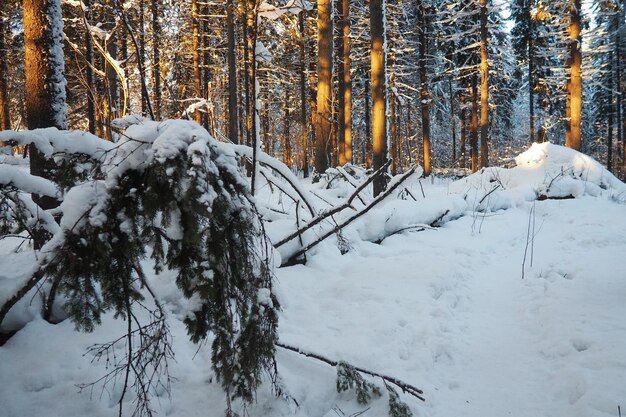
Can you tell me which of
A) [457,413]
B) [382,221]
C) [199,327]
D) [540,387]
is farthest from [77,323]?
[382,221]

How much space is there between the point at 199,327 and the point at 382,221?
4.20 meters

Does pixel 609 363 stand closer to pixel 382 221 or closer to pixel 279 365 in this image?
pixel 279 365

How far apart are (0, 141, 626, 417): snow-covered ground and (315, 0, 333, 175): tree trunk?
649 centimetres

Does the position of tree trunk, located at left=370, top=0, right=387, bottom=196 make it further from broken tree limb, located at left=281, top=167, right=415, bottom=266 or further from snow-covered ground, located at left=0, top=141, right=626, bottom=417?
broken tree limb, located at left=281, top=167, right=415, bottom=266

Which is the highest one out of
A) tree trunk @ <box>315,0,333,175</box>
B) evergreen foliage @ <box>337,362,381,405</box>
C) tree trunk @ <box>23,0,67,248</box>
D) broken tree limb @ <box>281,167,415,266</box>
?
tree trunk @ <box>315,0,333,175</box>

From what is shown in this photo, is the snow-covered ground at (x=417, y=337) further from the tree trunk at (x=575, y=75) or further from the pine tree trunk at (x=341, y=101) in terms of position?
the tree trunk at (x=575, y=75)

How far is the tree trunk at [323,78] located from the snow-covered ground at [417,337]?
21.3 ft

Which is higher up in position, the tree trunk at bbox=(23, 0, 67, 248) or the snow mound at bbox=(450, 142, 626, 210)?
the tree trunk at bbox=(23, 0, 67, 248)

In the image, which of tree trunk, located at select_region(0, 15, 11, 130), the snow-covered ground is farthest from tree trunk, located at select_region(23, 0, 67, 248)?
tree trunk, located at select_region(0, 15, 11, 130)

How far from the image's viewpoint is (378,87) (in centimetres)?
891

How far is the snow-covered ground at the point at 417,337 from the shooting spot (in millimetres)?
1995

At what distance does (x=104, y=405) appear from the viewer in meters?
1.86

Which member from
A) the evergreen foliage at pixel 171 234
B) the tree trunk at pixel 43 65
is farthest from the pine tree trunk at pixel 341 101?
the evergreen foliage at pixel 171 234

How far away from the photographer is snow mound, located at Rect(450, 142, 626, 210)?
9922 mm
